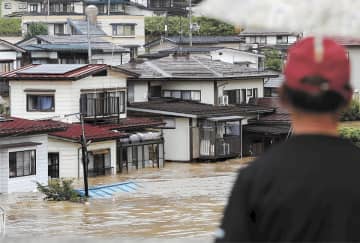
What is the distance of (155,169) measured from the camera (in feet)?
77.6

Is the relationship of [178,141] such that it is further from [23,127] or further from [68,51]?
[68,51]

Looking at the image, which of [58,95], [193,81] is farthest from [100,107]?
[193,81]

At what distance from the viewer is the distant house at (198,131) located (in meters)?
25.5

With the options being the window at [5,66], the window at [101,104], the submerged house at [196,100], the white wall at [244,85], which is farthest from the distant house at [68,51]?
the window at [101,104]

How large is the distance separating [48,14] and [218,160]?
21540 millimetres

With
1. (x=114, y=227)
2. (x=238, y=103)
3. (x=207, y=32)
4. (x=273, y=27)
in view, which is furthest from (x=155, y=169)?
(x=207, y=32)

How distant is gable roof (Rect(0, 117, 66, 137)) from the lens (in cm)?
1939

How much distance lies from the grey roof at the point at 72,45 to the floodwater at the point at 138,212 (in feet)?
37.8

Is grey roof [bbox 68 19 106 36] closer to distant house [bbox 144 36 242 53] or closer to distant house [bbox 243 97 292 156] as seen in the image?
distant house [bbox 144 36 242 53]

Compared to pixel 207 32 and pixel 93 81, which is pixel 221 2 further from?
pixel 207 32

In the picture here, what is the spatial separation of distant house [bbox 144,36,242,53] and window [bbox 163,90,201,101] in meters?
10.7

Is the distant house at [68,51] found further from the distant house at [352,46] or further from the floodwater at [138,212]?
the distant house at [352,46]

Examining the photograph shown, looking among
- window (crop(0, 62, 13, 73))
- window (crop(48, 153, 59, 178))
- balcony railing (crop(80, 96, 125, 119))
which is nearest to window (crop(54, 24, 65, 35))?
window (crop(0, 62, 13, 73))

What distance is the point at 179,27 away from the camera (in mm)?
46094
